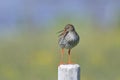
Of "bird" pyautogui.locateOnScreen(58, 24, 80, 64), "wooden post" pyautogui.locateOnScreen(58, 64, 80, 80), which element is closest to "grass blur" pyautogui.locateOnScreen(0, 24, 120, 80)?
"bird" pyautogui.locateOnScreen(58, 24, 80, 64)

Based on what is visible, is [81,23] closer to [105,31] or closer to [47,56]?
[105,31]

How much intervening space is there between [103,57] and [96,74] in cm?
134

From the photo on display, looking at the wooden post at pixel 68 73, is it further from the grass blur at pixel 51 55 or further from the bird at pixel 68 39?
the grass blur at pixel 51 55

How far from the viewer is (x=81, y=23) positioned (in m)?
15.6

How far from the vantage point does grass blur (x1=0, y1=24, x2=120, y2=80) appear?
12398mm

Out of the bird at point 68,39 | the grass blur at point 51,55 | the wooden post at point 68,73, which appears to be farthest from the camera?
the grass blur at point 51,55

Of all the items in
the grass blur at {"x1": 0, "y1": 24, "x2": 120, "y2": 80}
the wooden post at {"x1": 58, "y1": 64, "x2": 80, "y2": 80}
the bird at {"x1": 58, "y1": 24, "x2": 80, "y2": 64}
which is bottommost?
the wooden post at {"x1": 58, "y1": 64, "x2": 80, "y2": 80}

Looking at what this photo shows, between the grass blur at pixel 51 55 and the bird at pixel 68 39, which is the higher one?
the grass blur at pixel 51 55

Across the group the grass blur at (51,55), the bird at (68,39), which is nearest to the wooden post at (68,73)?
the bird at (68,39)

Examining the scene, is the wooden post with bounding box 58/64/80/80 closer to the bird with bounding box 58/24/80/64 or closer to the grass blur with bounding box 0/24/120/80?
the bird with bounding box 58/24/80/64

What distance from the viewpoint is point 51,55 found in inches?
534

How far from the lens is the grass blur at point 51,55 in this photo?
40.7ft

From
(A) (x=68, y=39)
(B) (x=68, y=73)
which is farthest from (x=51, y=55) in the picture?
(B) (x=68, y=73)

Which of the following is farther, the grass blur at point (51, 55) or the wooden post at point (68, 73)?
the grass blur at point (51, 55)
